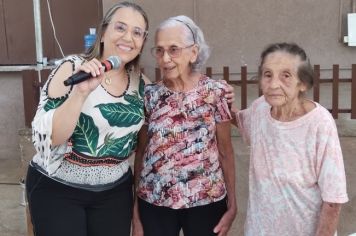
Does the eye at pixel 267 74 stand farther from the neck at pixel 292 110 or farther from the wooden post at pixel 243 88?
the wooden post at pixel 243 88

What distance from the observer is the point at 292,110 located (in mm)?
1988

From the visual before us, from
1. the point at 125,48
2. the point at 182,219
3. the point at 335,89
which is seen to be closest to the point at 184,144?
the point at 182,219

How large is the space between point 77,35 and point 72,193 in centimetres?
421

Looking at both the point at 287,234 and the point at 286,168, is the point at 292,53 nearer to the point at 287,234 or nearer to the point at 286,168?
the point at 286,168

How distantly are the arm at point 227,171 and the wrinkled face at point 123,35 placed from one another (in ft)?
2.06

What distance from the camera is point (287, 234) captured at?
2.02 meters

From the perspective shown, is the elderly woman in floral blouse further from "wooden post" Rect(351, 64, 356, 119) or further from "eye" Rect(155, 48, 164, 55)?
"wooden post" Rect(351, 64, 356, 119)

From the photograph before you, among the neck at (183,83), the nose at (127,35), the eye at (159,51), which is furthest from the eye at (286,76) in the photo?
the nose at (127,35)

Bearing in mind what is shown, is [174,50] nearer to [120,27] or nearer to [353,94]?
[120,27]

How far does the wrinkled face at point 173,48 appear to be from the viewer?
7.37 ft

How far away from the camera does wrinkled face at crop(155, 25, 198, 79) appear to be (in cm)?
225

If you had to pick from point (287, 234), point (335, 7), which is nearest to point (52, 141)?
point (287, 234)

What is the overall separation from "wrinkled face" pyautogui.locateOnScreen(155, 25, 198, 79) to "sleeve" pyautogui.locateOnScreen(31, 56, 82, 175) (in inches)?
16.7

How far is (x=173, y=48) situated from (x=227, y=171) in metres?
0.72
